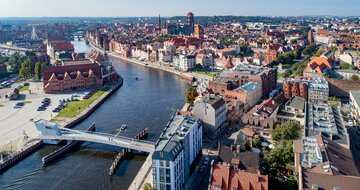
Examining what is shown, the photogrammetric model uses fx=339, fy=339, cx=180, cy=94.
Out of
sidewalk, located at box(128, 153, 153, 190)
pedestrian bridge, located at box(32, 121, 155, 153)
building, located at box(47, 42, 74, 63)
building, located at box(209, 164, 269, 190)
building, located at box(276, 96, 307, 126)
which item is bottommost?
sidewalk, located at box(128, 153, 153, 190)

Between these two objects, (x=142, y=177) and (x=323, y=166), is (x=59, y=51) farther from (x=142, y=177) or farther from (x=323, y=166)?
(x=323, y=166)

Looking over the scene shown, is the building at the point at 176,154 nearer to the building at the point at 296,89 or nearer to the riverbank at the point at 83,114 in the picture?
the riverbank at the point at 83,114

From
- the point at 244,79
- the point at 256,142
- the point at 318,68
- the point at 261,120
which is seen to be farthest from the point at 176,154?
the point at 318,68

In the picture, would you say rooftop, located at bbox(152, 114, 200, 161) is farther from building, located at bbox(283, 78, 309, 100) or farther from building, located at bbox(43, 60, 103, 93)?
building, located at bbox(43, 60, 103, 93)

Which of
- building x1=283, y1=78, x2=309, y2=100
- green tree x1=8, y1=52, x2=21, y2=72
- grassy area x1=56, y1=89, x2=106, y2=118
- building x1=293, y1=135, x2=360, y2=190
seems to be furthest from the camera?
green tree x1=8, y1=52, x2=21, y2=72

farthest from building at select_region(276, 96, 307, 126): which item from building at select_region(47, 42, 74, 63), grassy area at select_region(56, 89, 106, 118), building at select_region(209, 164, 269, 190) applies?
building at select_region(47, 42, 74, 63)

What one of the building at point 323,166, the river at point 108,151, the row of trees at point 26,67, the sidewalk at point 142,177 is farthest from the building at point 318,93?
the row of trees at point 26,67
